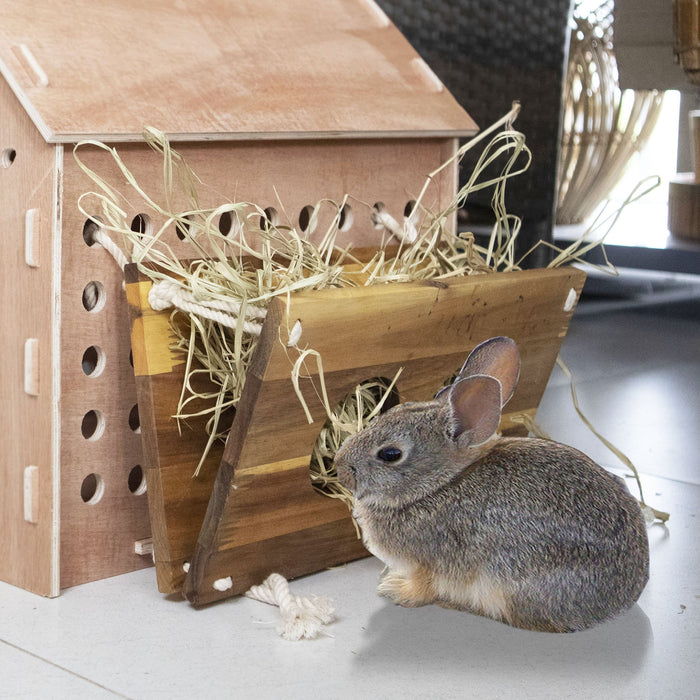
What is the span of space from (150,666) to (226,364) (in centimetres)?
34

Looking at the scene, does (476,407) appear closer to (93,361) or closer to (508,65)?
(93,361)

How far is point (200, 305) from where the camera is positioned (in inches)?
41.9

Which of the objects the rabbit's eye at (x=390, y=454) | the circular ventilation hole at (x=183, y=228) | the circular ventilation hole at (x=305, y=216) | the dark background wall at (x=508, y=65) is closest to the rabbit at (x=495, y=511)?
the rabbit's eye at (x=390, y=454)

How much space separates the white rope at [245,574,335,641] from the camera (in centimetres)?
103

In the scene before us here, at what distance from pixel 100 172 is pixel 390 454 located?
0.45 metres

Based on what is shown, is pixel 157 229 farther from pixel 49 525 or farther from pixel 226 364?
pixel 49 525

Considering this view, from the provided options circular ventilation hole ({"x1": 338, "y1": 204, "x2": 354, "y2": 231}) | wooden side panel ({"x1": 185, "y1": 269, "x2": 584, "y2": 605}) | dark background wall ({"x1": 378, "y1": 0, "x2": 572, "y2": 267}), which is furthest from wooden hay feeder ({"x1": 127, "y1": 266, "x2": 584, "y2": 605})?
dark background wall ({"x1": 378, "y1": 0, "x2": 572, "y2": 267})

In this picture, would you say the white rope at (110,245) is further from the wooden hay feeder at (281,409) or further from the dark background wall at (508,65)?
the dark background wall at (508,65)

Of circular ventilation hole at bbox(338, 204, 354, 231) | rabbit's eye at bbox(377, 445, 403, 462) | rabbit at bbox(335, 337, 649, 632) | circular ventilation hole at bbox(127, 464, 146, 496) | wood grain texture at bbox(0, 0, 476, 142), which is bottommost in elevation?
circular ventilation hole at bbox(127, 464, 146, 496)

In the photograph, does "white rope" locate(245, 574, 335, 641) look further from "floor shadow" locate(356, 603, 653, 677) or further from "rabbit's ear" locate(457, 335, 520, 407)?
"rabbit's ear" locate(457, 335, 520, 407)

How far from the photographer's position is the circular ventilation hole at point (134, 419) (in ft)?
3.94

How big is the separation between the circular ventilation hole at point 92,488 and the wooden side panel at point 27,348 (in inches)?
2.6

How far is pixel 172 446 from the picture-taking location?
1.11 meters

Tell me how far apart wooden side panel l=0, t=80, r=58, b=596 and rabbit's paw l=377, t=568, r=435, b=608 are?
0.38 m
